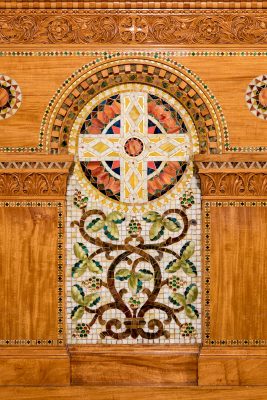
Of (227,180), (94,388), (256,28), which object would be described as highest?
(256,28)

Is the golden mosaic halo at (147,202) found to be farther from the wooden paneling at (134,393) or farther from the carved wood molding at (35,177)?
the wooden paneling at (134,393)

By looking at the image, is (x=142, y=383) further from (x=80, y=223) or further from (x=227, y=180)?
(x=227, y=180)

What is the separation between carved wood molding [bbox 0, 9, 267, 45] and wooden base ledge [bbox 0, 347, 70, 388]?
Result: 1.89 metres

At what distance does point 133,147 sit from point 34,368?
1.47 m

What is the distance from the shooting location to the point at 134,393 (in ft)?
13.3

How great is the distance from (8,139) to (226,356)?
1.86 metres

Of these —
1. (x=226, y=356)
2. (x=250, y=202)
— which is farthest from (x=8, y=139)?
(x=226, y=356)

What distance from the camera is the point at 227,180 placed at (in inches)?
159

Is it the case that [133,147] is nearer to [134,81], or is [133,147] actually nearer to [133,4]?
[134,81]

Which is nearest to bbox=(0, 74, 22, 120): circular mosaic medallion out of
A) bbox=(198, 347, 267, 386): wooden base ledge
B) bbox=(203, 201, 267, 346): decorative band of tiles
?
bbox=(203, 201, 267, 346): decorative band of tiles

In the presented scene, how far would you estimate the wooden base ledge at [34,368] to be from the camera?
403 cm

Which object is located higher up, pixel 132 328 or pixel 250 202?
pixel 250 202

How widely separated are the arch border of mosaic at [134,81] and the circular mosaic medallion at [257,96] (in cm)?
19

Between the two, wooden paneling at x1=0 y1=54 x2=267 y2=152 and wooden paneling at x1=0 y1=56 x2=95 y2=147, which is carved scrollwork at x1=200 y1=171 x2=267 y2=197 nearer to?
wooden paneling at x1=0 y1=54 x2=267 y2=152
